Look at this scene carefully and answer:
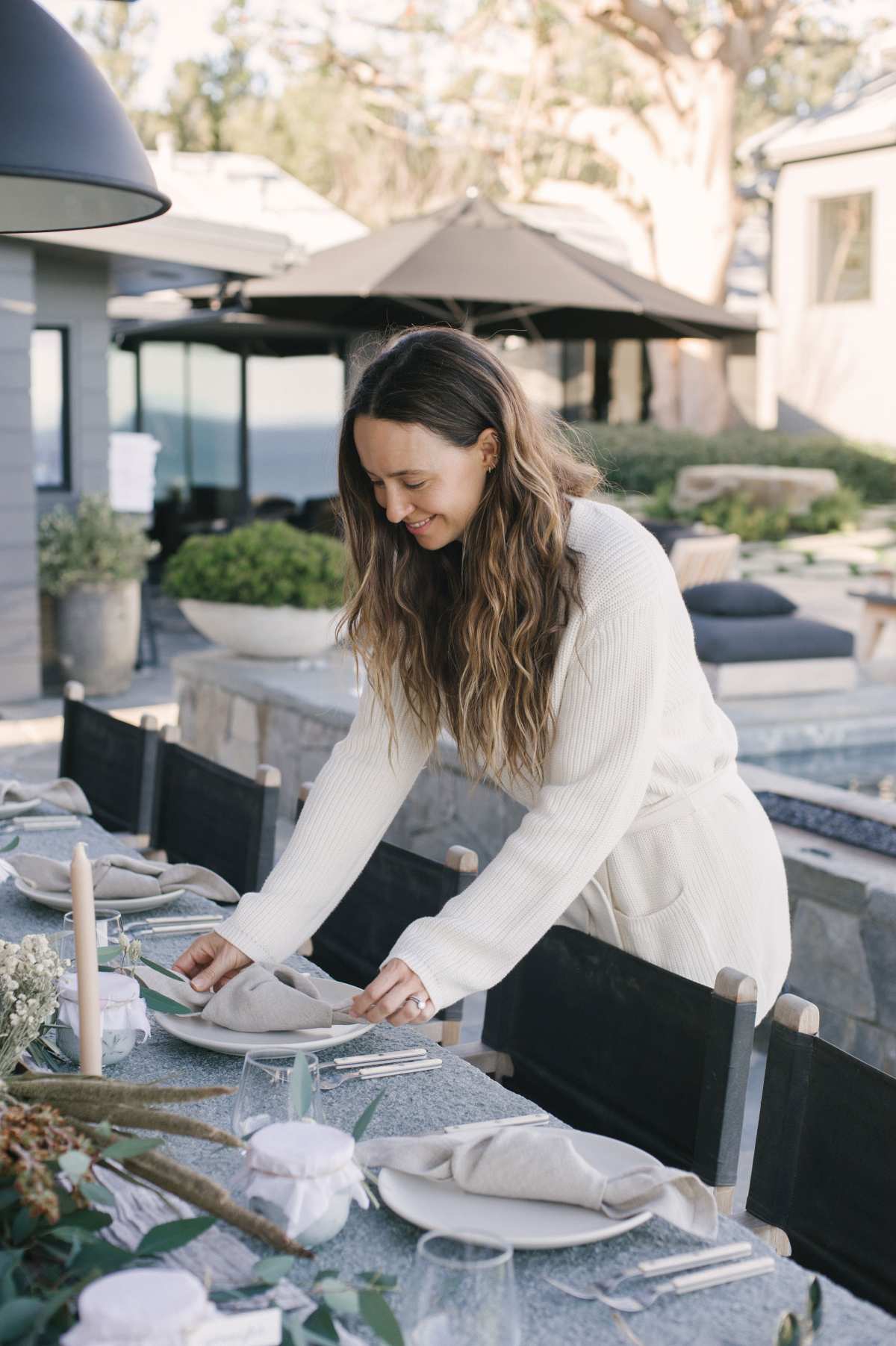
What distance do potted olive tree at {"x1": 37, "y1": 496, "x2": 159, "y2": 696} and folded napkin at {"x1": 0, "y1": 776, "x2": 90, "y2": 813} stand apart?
203 inches

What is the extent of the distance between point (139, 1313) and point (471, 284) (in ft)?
22.4

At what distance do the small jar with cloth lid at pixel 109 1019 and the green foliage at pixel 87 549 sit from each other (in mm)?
6547

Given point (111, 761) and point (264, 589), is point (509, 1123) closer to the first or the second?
point (111, 761)

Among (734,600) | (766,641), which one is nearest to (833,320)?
(734,600)

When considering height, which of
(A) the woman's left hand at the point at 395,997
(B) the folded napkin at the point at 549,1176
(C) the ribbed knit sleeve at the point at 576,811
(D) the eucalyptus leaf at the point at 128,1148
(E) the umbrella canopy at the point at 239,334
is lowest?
(B) the folded napkin at the point at 549,1176

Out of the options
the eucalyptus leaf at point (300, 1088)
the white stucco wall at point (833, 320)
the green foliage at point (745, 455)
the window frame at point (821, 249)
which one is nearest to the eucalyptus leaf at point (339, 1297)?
the eucalyptus leaf at point (300, 1088)

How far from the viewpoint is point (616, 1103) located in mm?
2018

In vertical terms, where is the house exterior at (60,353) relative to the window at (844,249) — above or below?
below

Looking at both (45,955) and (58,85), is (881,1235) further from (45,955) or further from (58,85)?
(58,85)

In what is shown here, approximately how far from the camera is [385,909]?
8.30 feet

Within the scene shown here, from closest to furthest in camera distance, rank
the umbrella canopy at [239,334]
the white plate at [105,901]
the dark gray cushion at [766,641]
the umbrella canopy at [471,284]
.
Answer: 1. the white plate at [105,901]
2. the dark gray cushion at [766,641]
3. the umbrella canopy at [471,284]
4. the umbrella canopy at [239,334]

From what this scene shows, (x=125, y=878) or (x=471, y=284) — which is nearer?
(x=125, y=878)

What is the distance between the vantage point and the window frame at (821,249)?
17906 millimetres

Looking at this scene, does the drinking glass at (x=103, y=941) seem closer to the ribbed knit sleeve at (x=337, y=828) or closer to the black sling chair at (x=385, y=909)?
the ribbed knit sleeve at (x=337, y=828)
